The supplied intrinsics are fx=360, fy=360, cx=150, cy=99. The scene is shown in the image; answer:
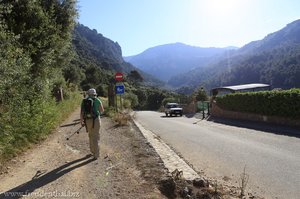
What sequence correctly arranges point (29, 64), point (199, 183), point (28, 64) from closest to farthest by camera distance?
point (199, 183), point (28, 64), point (29, 64)

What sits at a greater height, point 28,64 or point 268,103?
point 28,64

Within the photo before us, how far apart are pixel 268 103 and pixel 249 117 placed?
10.7 feet

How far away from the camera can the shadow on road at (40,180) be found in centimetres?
630

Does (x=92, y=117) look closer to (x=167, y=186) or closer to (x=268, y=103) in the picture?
(x=167, y=186)

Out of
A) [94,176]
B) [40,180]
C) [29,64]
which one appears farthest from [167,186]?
[29,64]

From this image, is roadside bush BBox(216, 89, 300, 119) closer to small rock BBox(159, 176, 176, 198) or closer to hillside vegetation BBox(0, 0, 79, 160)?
hillside vegetation BBox(0, 0, 79, 160)

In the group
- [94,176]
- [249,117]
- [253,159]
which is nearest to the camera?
[94,176]

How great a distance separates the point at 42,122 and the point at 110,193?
7.61 meters

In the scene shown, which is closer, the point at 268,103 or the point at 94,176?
the point at 94,176

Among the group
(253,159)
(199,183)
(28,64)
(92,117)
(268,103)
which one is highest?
(28,64)

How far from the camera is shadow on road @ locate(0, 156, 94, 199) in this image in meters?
6.30

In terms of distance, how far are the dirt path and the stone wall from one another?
395 inches

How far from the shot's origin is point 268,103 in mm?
21047

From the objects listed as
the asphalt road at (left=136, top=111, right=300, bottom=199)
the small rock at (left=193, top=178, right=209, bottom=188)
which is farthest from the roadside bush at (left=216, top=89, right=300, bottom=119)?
the small rock at (left=193, top=178, right=209, bottom=188)
